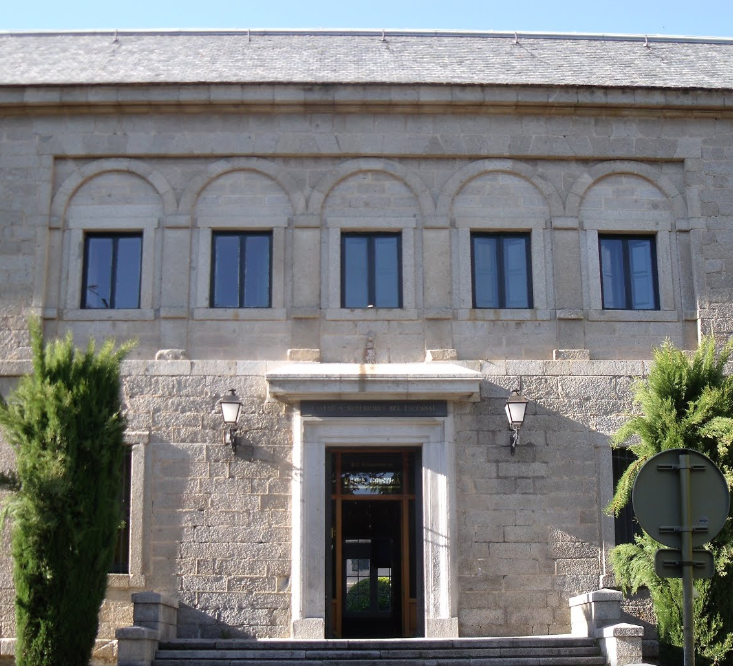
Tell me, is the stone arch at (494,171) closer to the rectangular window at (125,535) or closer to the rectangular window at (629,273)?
the rectangular window at (629,273)

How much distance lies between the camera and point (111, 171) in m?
16.5

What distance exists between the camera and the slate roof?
17.3 metres

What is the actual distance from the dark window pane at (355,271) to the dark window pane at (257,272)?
3.71ft

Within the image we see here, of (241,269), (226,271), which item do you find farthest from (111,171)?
(241,269)

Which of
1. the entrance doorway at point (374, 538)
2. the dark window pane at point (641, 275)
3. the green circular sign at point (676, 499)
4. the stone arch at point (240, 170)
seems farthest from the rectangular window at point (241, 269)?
the green circular sign at point (676, 499)

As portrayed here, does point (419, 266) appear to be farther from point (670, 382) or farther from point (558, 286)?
point (670, 382)

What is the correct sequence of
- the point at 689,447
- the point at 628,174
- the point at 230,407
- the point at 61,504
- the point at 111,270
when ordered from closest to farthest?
1. the point at 61,504
2. the point at 689,447
3. the point at 230,407
4. the point at 111,270
5. the point at 628,174

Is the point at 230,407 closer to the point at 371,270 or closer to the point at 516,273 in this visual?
the point at 371,270

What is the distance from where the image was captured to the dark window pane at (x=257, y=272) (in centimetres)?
1616

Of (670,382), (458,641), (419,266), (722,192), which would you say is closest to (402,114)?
(419,266)

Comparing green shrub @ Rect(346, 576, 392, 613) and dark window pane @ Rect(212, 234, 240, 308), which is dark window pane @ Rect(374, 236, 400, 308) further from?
A: green shrub @ Rect(346, 576, 392, 613)

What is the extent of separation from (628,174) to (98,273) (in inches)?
314

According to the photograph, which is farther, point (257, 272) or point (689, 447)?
point (257, 272)

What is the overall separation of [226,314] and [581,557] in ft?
19.7
